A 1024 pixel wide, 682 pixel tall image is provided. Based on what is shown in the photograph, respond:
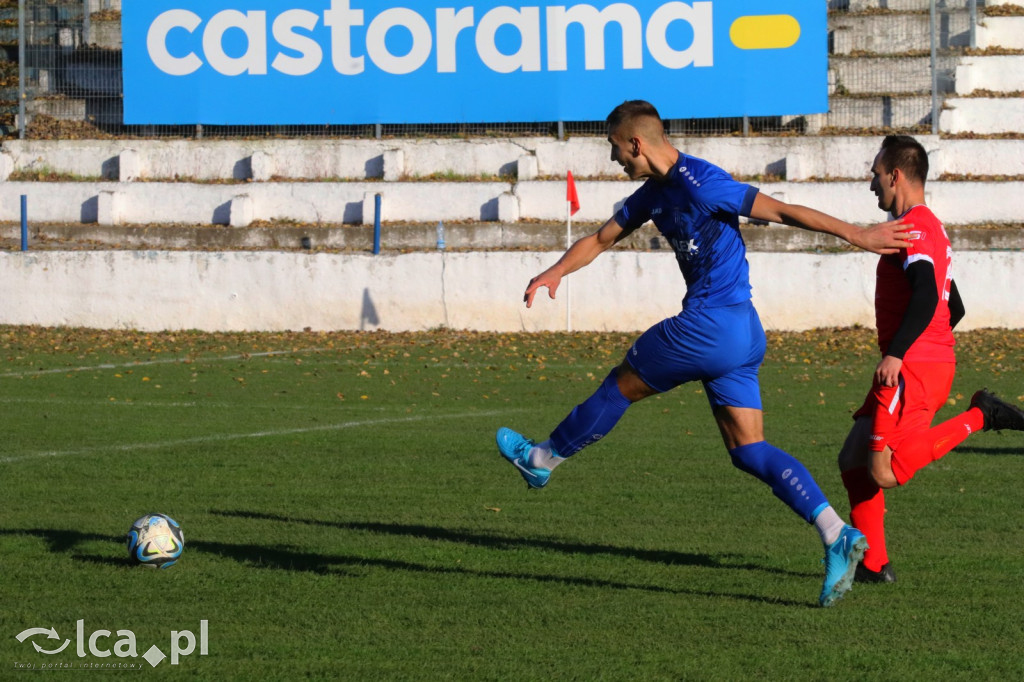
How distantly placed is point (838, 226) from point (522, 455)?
6.05 ft

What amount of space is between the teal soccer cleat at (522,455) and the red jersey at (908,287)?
1.68 metres

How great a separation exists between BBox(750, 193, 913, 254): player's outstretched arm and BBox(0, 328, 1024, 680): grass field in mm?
1559

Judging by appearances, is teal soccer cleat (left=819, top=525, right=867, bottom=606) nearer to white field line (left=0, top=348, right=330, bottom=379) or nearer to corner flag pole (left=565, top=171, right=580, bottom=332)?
white field line (left=0, top=348, right=330, bottom=379)

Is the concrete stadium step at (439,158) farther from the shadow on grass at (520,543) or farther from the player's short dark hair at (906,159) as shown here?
the player's short dark hair at (906,159)

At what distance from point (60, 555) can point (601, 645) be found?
9.92 ft

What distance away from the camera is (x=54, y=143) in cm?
2873

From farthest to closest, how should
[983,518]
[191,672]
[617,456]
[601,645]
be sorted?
[617,456] → [983,518] → [601,645] → [191,672]

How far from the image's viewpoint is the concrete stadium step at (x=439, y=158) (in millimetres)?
26641

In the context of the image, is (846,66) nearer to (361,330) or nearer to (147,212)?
(361,330)

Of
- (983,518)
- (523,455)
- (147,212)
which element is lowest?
(983,518)

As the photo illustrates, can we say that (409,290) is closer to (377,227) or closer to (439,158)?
(377,227)

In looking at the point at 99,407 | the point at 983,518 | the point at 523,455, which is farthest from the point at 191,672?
the point at 99,407

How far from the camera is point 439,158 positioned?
27859mm

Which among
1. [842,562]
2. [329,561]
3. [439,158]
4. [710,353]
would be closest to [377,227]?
[439,158]
